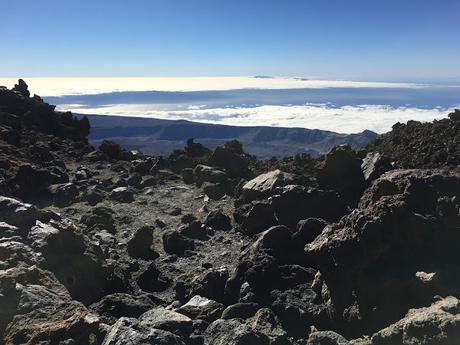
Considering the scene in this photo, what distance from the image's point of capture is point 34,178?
1866 centimetres

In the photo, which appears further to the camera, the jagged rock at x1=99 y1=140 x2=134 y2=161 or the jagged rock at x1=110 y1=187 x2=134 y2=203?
the jagged rock at x1=99 y1=140 x2=134 y2=161

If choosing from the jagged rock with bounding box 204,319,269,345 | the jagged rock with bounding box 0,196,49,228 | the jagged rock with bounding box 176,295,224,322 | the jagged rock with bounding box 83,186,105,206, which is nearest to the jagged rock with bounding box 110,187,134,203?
the jagged rock with bounding box 83,186,105,206

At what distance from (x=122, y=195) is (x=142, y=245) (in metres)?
5.28

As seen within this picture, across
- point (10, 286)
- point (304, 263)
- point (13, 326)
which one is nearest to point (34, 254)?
point (10, 286)

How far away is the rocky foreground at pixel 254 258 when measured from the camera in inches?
259

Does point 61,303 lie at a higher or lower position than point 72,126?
lower

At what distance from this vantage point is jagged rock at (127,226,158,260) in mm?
13027

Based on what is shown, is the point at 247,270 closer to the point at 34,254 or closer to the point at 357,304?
the point at 357,304

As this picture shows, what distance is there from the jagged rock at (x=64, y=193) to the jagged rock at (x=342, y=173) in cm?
970

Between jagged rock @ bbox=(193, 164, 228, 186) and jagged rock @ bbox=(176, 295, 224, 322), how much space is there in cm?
1088

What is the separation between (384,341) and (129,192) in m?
13.8

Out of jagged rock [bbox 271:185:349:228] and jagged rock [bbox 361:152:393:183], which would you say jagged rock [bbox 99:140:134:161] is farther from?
jagged rock [bbox 361:152:393:183]

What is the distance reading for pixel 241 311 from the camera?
810 cm

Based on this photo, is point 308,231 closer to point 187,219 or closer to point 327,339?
point 327,339
